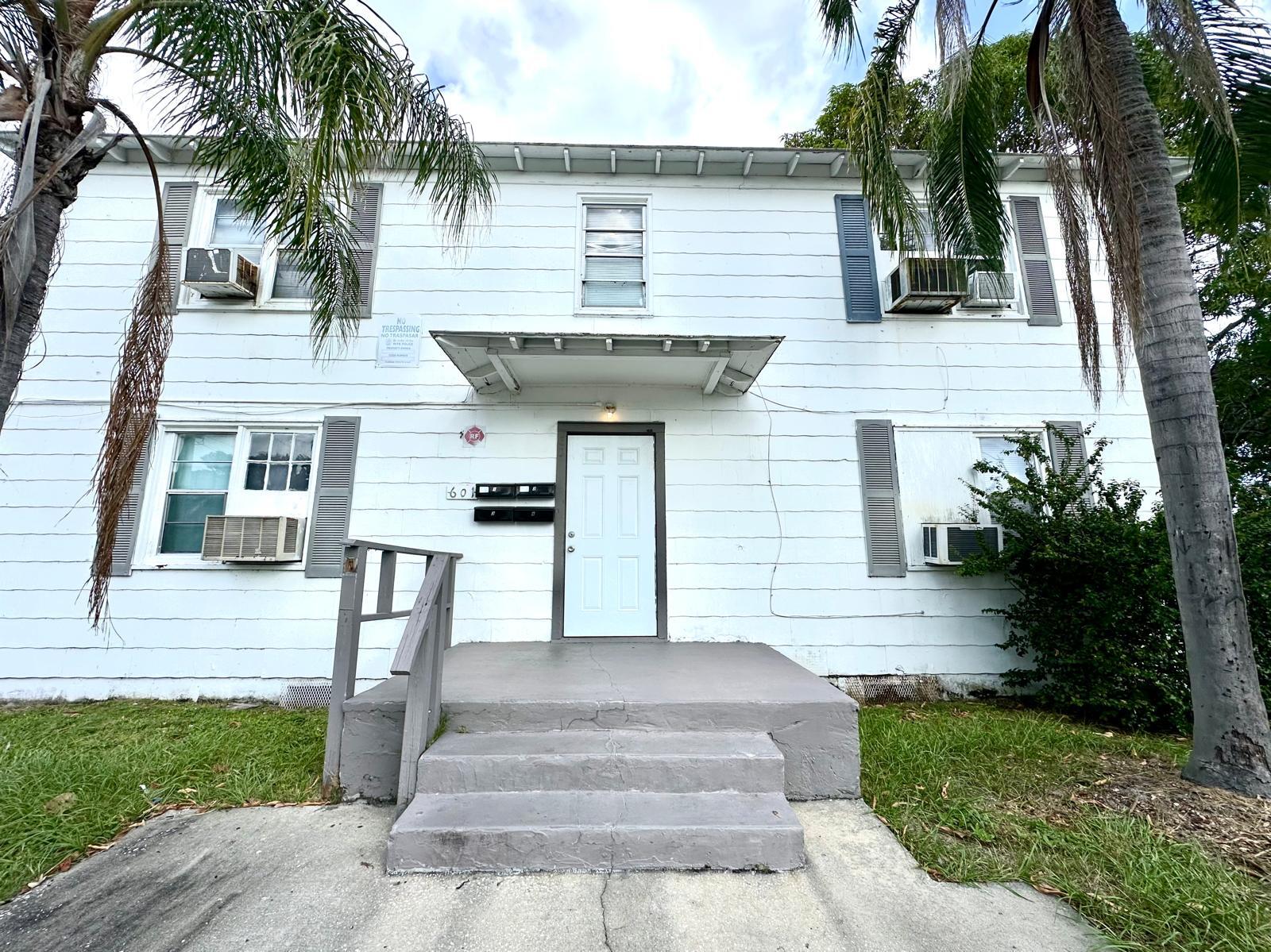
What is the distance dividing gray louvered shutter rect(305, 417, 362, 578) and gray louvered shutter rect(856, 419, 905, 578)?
4.55 metres

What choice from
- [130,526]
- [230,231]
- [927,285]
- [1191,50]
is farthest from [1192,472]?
[230,231]

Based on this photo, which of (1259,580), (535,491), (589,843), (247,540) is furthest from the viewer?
(535,491)

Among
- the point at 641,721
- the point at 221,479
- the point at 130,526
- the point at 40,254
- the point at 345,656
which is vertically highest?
the point at 40,254

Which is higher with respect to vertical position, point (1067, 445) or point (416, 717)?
point (1067, 445)

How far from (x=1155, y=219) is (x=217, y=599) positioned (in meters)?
6.91

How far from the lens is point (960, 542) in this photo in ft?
15.3

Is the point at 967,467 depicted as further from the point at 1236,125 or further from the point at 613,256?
the point at 613,256

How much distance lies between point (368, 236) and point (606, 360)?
277cm

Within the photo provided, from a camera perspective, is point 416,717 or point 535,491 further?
point 535,491

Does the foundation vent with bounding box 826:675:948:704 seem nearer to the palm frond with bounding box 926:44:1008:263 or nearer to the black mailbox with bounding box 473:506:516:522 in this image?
the black mailbox with bounding box 473:506:516:522

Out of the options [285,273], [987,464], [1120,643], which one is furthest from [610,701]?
[285,273]

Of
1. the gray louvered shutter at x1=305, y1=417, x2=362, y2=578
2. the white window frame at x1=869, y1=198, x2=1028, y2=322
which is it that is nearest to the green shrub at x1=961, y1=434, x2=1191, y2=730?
the white window frame at x1=869, y1=198, x2=1028, y2=322

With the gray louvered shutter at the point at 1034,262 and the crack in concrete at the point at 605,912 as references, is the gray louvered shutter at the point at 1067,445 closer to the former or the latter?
the gray louvered shutter at the point at 1034,262

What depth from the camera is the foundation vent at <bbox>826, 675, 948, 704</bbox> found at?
4.61m
